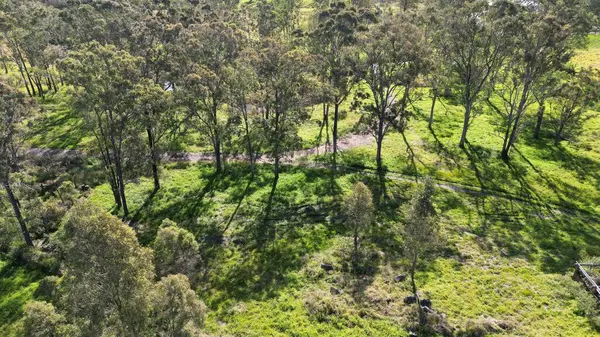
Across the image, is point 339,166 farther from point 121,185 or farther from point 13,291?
point 13,291

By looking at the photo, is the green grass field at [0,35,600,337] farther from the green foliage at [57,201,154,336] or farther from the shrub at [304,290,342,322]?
the green foliage at [57,201,154,336]

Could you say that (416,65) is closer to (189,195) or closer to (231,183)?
(231,183)

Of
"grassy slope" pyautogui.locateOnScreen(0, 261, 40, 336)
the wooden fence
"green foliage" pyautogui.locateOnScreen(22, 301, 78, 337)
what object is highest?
"green foliage" pyautogui.locateOnScreen(22, 301, 78, 337)

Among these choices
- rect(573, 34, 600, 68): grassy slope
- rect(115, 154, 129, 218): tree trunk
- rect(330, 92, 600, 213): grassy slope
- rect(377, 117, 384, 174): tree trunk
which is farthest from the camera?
rect(573, 34, 600, 68): grassy slope

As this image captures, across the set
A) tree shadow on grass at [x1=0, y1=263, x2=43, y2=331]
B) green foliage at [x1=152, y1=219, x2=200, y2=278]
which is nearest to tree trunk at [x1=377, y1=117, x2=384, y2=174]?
green foliage at [x1=152, y1=219, x2=200, y2=278]

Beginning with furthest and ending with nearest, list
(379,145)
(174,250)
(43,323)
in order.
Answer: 1. (379,145)
2. (174,250)
3. (43,323)

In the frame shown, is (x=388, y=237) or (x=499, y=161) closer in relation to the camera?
(x=388, y=237)

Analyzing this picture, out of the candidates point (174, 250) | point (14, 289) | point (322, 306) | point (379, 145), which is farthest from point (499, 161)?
point (14, 289)

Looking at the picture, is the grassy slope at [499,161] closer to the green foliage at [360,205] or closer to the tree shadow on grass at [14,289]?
the green foliage at [360,205]
